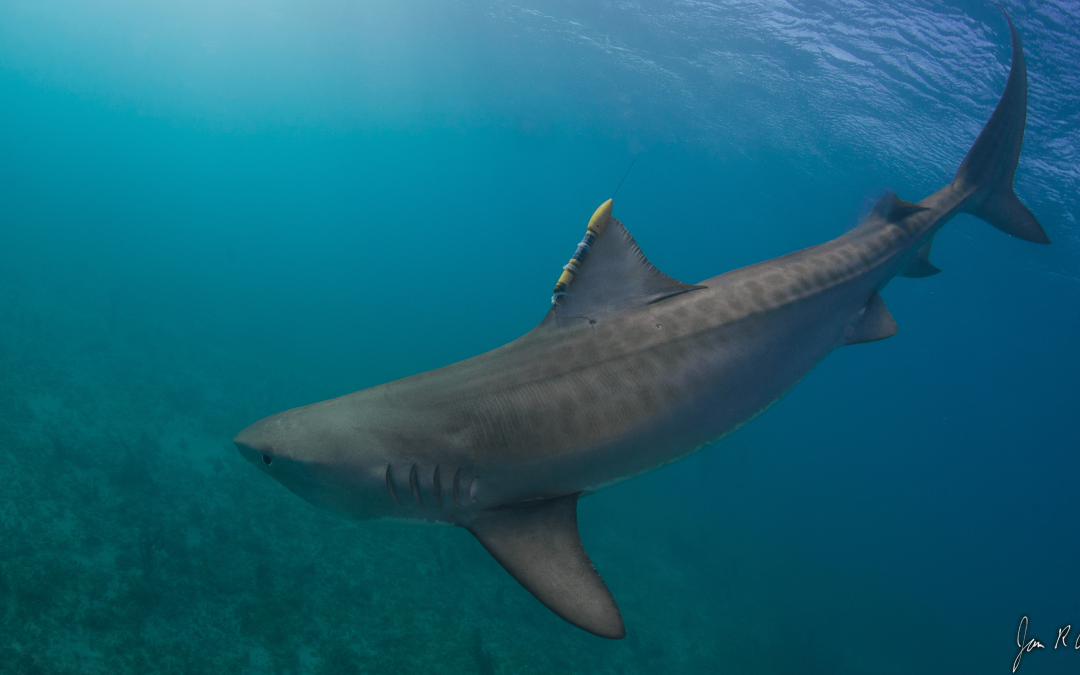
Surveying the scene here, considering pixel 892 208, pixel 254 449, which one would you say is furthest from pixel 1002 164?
pixel 254 449

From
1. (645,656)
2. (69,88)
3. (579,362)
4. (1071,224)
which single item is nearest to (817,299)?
(579,362)

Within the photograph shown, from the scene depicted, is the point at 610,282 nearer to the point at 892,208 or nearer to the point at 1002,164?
the point at 892,208

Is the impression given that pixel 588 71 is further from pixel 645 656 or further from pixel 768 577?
pixel 645 656

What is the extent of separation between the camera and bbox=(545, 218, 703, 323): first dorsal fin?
3.02 meters

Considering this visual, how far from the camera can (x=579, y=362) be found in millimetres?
2783

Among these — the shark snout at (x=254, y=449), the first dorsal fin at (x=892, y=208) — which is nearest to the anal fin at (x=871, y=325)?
the first dorsal fin at (x=892, y=208)

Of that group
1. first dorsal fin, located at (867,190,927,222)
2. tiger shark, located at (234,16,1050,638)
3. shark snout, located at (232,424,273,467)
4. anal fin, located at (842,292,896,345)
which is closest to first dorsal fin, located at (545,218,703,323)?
tiger shark, located at (234,16,1050,638)

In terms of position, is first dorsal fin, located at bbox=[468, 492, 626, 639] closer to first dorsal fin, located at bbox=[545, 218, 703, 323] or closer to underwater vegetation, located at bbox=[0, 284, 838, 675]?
first dorsal fin, located at bbox=[545, 218, 703, 323]

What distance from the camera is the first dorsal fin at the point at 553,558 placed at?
7.09ft

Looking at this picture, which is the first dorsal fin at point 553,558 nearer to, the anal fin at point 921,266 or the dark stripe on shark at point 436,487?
the dark stripe on shark at point 436,487

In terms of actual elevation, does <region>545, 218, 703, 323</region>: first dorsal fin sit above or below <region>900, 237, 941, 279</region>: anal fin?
above

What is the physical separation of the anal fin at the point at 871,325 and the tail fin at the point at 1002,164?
2371 millimetres

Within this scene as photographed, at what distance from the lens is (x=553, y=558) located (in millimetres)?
2375

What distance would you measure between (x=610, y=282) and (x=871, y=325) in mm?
2992
